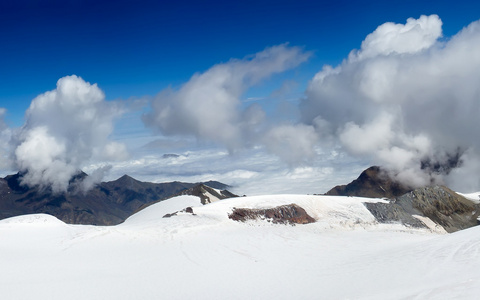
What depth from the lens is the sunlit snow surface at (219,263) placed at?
16281mm

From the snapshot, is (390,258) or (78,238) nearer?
(390,258)

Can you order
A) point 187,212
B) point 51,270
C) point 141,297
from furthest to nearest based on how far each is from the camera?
point 187,212
point 51,270
point 141,297

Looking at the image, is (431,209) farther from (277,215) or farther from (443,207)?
(277,215)

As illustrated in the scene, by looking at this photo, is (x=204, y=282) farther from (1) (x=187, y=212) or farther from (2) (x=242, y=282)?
(1) (x=187, y=212)

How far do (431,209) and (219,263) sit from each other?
46.6 m

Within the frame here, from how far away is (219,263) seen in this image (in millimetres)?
22031

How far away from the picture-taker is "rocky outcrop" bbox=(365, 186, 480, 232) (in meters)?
41.8

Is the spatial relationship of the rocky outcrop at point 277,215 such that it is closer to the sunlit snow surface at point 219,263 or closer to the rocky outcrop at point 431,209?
the sunlit snow surface at point 219,263

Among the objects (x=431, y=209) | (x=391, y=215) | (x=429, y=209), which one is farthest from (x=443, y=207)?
(x=391, y=215)

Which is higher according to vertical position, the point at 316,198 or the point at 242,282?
the point at 316,198

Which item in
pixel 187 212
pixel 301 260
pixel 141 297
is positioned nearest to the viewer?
pixel 141 297

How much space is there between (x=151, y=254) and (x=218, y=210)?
13.3 m

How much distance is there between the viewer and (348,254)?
25.8 metres

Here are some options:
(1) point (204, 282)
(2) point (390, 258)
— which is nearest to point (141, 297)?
(1) point (204, 282)
